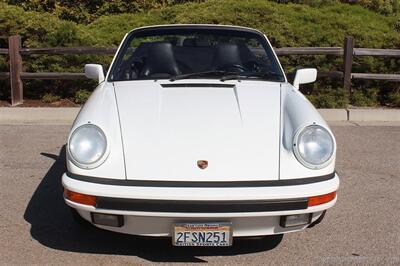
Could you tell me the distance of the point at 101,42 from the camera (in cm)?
1020

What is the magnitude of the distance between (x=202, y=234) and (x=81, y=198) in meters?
0.76

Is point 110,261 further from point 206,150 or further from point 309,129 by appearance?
point 309,129

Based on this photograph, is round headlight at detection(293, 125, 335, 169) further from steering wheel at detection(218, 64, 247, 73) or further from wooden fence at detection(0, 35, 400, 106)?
wooden fence at detection(0, 35, 400, 106)

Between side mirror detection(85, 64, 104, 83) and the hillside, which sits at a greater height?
side mirror detection(85, 64, 104, 83)

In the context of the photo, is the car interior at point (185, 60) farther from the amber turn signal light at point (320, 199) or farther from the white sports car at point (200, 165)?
the amber turn signal light at point (320, 199)

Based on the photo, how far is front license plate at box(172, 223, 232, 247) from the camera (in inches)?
135

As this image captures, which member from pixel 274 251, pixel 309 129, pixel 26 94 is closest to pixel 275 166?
pixel 309 129

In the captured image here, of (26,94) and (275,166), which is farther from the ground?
(275,166)

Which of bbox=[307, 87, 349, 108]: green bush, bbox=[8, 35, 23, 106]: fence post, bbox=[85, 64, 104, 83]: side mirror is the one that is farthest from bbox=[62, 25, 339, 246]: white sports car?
bbox=[8, 35, 23, 106]: fence post

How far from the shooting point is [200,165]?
351cm

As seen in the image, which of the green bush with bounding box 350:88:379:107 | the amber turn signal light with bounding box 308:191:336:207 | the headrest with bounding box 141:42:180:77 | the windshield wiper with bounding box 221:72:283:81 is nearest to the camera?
the amber turn signal light with bounding box 308:191:336:207

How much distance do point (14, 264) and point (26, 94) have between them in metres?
6.43

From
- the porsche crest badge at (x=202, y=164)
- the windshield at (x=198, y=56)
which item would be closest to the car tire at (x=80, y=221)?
the porsche crest badge at (x=202, y=164)

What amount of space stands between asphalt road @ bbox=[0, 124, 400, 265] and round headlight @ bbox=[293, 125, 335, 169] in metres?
0.73
